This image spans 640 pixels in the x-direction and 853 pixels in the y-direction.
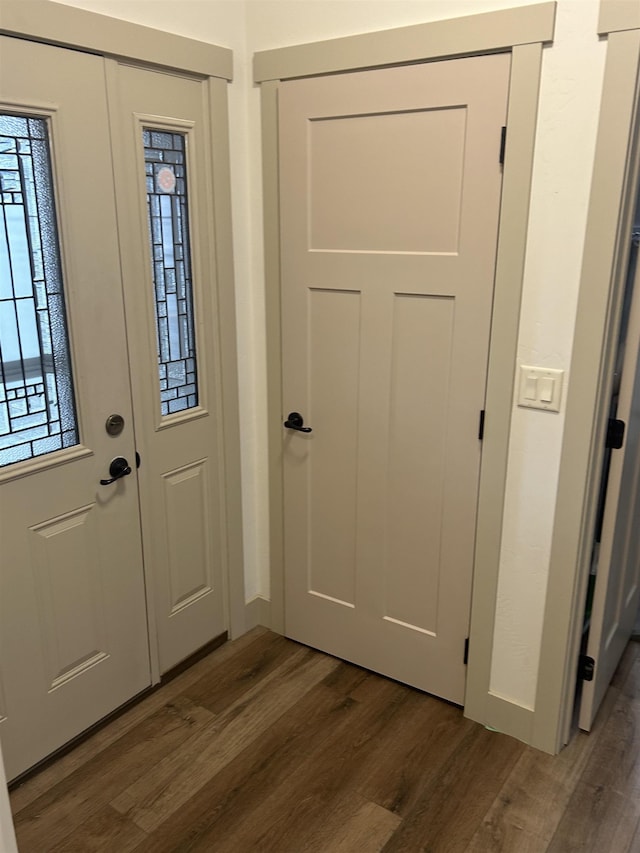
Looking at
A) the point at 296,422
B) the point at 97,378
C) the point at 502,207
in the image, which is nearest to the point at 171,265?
the point at 97,378

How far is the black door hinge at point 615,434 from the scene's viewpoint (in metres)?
2.02

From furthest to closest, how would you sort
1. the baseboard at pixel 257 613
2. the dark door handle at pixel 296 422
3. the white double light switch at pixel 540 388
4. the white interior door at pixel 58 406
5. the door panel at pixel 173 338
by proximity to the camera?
1. the baseboard at pixel 257 613
2. the dark door handle at pixel 296 422
3. the door panel at pixel 173 338
4. the white double light switch at pixel 540 388
5. the white interior door at pixel 58 406

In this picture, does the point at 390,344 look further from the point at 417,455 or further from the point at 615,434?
the point at 615,434

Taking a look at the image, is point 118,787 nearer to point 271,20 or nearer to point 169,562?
point 169,562

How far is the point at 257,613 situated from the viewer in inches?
114

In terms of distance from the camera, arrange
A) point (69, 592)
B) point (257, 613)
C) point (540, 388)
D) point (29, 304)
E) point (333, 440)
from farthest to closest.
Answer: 1. point (257, 613)
2. point (333, 440)
3. point (69, 592)
4. point (540, 388)
5. point (29, 304)

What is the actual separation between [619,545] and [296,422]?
1172 millimetres

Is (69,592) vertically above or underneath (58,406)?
underneath

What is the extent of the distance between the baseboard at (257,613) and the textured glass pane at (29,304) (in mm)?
1177

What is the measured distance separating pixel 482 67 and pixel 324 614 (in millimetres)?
1910

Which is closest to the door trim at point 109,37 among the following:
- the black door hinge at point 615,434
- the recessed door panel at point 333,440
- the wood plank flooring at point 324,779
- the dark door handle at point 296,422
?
the recessed door panel at point 333,440

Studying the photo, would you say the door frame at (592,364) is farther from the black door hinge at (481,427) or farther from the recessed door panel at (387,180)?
the recessed door panel at (387,180)

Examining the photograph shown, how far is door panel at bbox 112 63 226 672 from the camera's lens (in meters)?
2.10

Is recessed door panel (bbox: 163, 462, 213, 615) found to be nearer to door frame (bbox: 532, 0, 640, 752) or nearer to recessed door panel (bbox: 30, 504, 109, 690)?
recessed door panel (bbox: 30, 504, 109, 690)
